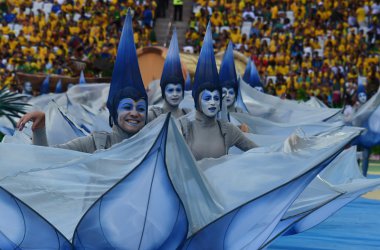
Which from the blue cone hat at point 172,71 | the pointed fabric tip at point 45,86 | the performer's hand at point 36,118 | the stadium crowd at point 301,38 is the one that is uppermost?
the performer's hand at point 36,118

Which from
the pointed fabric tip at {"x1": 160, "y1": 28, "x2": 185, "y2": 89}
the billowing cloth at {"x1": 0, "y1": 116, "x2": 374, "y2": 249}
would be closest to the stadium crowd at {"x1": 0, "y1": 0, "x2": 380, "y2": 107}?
the pointed fabric tip at {"x1": 160, "y1": 28, "x2": 185, "y2": 89}

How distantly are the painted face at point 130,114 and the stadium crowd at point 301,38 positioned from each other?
15.0 meters

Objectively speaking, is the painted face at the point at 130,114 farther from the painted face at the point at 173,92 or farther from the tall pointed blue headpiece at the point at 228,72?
the tall pointed blue headpiece at the point at 228,72

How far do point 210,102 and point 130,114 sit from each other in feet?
4.03

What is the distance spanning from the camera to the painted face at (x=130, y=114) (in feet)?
17.6

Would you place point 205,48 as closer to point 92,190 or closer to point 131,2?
point 92,190

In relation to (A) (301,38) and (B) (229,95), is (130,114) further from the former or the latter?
(A) (301,38)

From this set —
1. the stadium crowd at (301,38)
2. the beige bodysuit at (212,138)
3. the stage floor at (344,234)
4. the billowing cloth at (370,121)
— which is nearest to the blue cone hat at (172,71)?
the beige bodysuit at (212,138)

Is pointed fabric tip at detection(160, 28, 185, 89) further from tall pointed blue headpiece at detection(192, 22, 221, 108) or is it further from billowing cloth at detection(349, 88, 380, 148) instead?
billowing cloth at detection(349, 88, 380, 148)

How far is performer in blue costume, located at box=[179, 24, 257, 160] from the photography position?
6406 millimetres

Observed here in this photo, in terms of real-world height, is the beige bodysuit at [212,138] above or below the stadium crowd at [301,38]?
above

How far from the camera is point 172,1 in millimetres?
28859

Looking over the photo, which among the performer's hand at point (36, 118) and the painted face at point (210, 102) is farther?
the painted face at point (210, 102)

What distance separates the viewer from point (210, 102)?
6523mm
